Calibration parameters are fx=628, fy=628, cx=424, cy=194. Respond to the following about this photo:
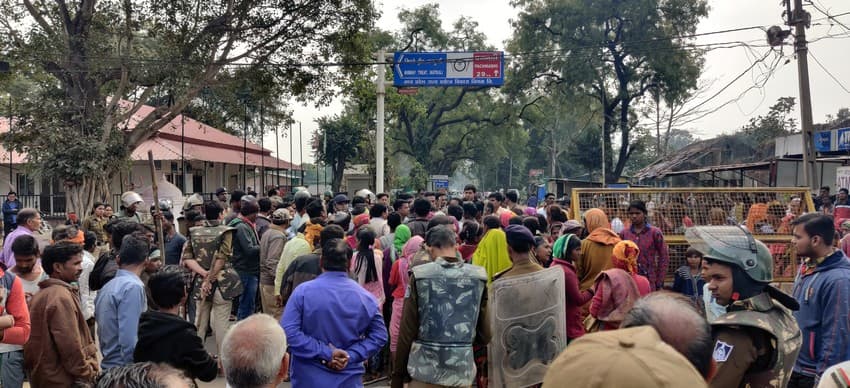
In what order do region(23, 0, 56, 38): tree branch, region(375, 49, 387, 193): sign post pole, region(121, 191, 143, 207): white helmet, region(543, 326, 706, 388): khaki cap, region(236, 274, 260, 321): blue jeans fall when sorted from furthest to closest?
region(375, 49, 387, 193): sign post pole → region(23, 0, 56, 38): tree branch → region(121, 191, 143, 207): white helmet → region(236, 274, 260, 321): blue jeans → region(543, 326, 706, 388): khaki cap

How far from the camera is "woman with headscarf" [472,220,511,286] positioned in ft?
19.8

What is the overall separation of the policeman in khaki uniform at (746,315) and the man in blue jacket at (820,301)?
81 cm

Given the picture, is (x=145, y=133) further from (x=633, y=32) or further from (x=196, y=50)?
(x=633, y=32)

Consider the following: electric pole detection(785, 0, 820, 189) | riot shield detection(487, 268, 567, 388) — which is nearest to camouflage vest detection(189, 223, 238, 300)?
riot shield detection(487, 268, 567, 388)

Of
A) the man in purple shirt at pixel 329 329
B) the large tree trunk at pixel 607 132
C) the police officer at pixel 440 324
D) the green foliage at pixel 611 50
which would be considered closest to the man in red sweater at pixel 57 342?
the man in purple shirt at pixel 329 329

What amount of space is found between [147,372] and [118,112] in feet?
59.3

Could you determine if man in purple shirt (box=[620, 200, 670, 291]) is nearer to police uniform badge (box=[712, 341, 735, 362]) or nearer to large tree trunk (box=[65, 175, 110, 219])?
police uniform badge (box=[712, 341, 735, 362])

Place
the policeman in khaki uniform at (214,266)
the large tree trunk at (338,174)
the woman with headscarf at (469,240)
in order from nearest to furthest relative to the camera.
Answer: the woman with headscarf at (469,240) < the policeman in khaki uniform at (214,266) < the large tree trunk at (338,174)

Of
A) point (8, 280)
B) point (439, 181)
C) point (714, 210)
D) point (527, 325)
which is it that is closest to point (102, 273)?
point (8, 280)

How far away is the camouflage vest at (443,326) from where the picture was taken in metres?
4.38

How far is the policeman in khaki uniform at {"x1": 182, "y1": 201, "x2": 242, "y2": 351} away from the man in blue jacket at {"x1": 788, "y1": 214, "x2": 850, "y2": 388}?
5.49 meters

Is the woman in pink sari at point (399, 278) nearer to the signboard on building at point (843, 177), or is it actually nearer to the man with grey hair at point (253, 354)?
the man with grey hair at point (253, 354)

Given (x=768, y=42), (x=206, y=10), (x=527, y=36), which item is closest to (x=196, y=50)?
(x=206, y=10)

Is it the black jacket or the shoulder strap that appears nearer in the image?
the black jacket
